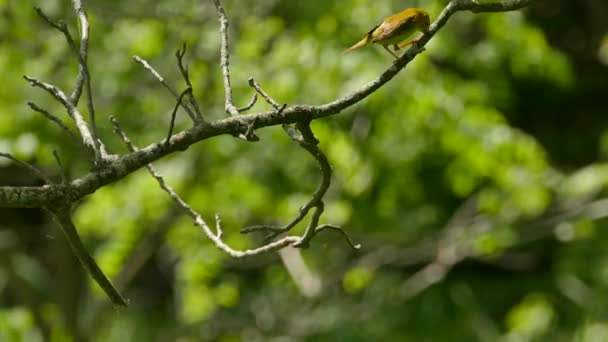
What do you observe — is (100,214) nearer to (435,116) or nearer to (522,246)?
(435,116)

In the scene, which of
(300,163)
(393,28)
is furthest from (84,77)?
(300,163)

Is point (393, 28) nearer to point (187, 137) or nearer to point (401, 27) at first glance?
point (401, 27)

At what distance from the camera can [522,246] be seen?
8453mm

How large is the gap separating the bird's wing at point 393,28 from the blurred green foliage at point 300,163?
9.14ft

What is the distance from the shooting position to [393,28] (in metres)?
1.68

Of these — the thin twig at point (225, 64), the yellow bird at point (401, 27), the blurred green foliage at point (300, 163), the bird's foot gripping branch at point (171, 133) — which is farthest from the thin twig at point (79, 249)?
the blurred green foliage at point (300, 163)

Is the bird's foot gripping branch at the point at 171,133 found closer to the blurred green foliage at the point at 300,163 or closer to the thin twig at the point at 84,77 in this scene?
the thin twig at the point at 84,77

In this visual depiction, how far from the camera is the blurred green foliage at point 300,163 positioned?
488cm

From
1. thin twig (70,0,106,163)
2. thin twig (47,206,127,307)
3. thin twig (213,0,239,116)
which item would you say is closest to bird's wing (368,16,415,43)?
thin twig (213,0,239,116)

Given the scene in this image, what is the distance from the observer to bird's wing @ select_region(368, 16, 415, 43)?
65.8 inches

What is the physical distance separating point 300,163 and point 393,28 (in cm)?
351

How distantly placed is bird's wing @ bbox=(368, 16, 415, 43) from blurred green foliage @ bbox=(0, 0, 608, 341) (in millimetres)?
2786

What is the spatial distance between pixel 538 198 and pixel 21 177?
4.14 m

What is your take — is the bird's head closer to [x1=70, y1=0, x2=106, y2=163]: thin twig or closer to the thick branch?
the thick branch
